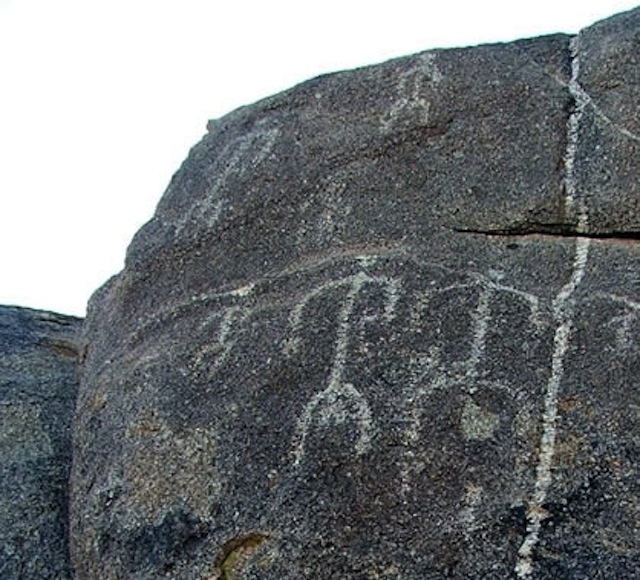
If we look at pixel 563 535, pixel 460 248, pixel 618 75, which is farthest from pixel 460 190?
pixel 563 535

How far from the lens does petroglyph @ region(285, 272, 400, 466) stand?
417 centimetres

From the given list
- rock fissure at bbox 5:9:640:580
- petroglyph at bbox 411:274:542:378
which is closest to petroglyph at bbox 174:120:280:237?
rock fissure at bbox 5:9:640:580

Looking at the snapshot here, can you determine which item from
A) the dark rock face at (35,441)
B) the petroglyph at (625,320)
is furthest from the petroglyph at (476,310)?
the dark rock face at (35,441)

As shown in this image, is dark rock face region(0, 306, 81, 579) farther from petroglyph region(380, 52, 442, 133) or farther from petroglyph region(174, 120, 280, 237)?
petroglyph region(380, 52, 442, 133)

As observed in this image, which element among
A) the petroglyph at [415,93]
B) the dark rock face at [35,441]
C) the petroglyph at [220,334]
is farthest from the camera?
the petroglyph at [415,93]

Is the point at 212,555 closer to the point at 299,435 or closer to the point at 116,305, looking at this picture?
the point at 299,435

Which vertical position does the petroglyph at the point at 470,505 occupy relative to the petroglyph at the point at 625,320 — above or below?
below

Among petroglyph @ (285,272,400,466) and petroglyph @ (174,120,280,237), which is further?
petroglyph @ (174,120,280,237)

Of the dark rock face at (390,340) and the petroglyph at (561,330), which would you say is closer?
the petroglyph at (561,330)

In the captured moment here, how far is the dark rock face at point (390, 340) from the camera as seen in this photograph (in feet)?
12.9

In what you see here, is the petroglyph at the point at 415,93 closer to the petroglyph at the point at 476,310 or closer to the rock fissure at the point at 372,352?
the rock fissure at the point at 372,352

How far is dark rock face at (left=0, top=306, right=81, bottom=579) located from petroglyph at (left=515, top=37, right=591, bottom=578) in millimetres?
1673

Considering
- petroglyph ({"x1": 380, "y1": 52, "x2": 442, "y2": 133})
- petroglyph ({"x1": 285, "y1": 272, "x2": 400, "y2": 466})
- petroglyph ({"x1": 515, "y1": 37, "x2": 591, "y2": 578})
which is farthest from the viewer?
petroglyph ({"x1": 380, "y1": 52, "x2": 442, "y2": 133})

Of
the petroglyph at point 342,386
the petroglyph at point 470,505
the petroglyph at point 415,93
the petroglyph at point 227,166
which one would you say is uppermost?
the petroglyph at point 415,93
